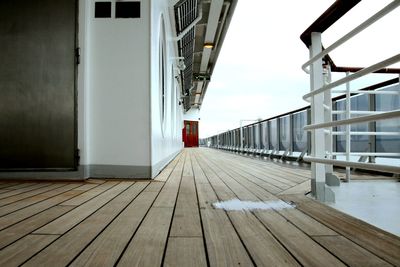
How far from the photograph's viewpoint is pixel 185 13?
5.04 metres

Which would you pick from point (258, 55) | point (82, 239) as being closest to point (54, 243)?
point (82, 239)

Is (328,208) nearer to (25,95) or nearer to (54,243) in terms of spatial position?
(54,243)

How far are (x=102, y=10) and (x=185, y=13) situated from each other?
2.52 metres

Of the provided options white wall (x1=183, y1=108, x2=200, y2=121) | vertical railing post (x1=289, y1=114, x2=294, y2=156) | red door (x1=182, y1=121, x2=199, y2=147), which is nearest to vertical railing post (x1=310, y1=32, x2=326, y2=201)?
vertical railing post (x1=289, y1=114, x2=294, y2=156)

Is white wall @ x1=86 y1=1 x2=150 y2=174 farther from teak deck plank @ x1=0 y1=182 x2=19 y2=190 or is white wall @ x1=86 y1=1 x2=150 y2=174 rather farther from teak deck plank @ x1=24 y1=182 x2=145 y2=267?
teak deck plank @ x1=24 y1=182 x2=145 y2=267

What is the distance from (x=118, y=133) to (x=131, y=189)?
74 centimetres

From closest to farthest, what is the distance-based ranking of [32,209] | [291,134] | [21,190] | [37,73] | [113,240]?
1. [113,240]
2. [32,209]
3. [21,190]
4. [37,73]
5. [291,134]

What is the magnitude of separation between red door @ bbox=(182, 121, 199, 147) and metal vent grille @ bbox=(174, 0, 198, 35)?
1618 cm

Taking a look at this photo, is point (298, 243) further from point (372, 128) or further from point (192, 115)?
point (192, 115)

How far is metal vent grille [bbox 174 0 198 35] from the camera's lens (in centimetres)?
467

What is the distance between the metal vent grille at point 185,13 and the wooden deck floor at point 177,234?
12.0ft

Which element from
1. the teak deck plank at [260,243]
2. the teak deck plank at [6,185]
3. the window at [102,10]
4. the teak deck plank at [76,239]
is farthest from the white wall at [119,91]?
the teak deck plank at [260,243]

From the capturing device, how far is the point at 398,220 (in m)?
1.58

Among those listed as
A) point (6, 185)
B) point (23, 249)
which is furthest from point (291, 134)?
point (23, 249)
